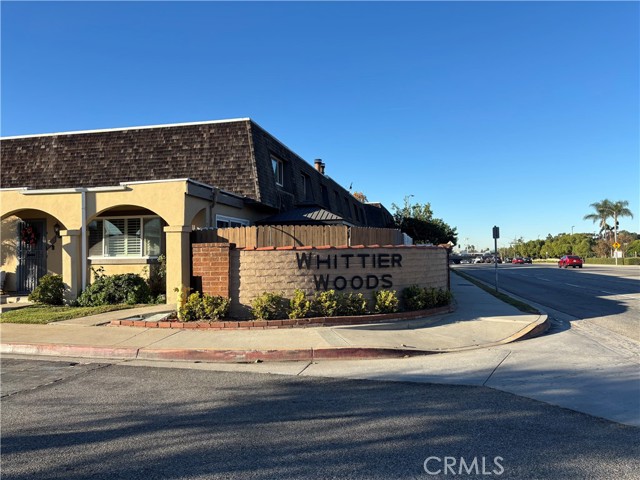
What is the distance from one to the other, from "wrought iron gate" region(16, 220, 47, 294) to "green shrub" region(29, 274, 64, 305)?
295 centimetres

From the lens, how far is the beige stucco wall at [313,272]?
424 inches

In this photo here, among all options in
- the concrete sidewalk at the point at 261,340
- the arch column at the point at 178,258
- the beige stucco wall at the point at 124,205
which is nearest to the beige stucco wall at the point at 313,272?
the concrete sidewalk at the point at 261,340

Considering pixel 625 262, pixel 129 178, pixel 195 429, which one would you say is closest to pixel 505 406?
pixel 195 429

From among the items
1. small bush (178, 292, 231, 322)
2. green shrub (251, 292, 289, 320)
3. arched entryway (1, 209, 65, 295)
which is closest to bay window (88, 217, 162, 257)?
arched entryway (1, 209, 65, 295)

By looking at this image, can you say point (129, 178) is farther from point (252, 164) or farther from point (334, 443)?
point (334, 443)

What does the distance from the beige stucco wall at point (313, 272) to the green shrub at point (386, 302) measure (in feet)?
0.93

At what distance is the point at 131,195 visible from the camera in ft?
42.0

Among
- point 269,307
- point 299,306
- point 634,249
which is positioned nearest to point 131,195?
point 269,307

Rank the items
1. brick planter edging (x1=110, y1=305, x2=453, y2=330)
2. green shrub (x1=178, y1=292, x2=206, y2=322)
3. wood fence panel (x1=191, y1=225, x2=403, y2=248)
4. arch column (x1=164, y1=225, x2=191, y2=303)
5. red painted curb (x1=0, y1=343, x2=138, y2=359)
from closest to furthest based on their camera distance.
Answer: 1. red painted curb (x1=0, y1=343, x2=138, y2=359)
2. brick planter edging (x1=110, y1=305, x2=453, y2=330)
3. green shrub (x1=178, y1=292, x2=206, y2=322)
4. wood fence panel (x1=191, y1=225, x2=403, y2=248)
5. arch column (x1=164, y1=225, x2=191, y2=303)

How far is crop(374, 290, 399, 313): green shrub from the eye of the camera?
1099cm

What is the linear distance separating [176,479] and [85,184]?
15323 millimetres

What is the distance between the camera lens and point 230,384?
651 cm

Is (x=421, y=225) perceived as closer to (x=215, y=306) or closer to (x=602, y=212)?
(x=215, y=306)

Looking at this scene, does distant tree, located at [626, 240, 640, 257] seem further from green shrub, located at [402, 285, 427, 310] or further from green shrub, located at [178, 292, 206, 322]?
green shrub, located at [178, 292, 206, 322]
